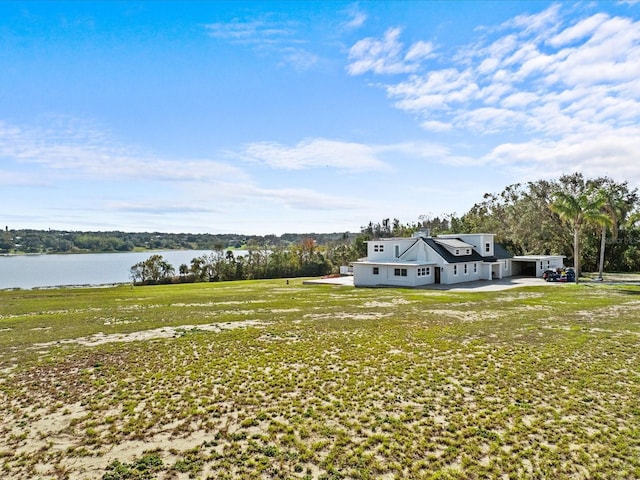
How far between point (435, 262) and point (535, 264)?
46.0 ft

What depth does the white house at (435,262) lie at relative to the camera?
3297 cm

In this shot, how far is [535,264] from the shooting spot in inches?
1566

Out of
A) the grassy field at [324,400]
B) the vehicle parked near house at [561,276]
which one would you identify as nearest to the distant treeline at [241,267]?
the vehicle parked near house at [561,276]

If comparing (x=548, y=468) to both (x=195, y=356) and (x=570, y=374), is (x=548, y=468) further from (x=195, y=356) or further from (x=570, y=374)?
(x=195, y=356)

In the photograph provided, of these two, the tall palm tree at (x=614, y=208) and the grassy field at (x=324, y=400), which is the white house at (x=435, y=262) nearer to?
the tall palm tree at (x=614, y=208)

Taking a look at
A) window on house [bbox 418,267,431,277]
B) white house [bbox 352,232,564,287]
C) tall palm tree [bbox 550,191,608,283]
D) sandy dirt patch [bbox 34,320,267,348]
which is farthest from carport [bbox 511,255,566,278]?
sandy dirt patch [bbox 34,320,267,348]

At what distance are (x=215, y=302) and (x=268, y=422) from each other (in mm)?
18008

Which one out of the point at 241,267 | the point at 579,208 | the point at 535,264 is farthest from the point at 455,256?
the point at 241,267

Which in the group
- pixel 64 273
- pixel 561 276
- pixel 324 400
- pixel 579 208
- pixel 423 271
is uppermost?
pixel 579 208

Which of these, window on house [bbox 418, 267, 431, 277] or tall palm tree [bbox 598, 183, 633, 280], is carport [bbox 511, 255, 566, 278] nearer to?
tall palm tree [bbox 598, 183, 633, 280]

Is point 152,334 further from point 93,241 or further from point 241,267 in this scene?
point 93,241

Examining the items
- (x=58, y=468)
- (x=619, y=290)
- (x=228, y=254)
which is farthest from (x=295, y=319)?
(x=228, y=254)

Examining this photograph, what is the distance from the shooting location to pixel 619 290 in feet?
87.4

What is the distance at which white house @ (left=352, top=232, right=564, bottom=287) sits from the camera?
32969 mm
